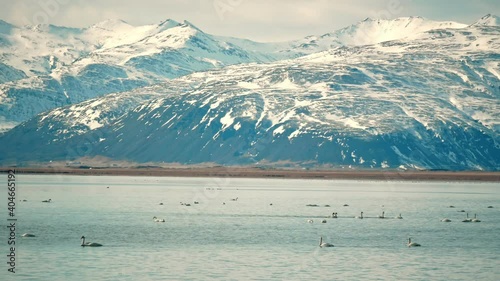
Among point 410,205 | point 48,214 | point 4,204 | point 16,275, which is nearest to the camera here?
point 16,275

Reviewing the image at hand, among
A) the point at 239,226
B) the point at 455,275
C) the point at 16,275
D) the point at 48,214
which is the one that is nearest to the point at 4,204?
the point at 48,214

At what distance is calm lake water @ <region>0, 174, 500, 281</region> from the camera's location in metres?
78.4

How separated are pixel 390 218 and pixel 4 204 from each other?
5944cm

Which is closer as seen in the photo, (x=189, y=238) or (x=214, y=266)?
(x=214, y=266)

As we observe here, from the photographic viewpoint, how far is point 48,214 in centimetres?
13438

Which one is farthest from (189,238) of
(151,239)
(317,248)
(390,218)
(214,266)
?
(390,218)

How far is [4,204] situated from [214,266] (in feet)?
259

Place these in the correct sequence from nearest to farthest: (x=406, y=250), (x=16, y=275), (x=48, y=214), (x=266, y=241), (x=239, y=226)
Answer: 1. (x=16, y=275)
2. (x=406, y=250)
3. (x=266, y=241)
4. (x=239, y=226)
5. (x=48, y=214)

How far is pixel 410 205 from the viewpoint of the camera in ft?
570

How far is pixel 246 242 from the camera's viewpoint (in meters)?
101

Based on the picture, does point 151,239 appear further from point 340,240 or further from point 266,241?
point 340,240

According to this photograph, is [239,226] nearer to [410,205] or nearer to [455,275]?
[455,275]

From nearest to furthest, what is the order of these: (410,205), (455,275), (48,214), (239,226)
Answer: (455,275)
(239,226)
(48,214)
(410,205)

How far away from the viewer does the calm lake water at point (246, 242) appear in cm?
7838
